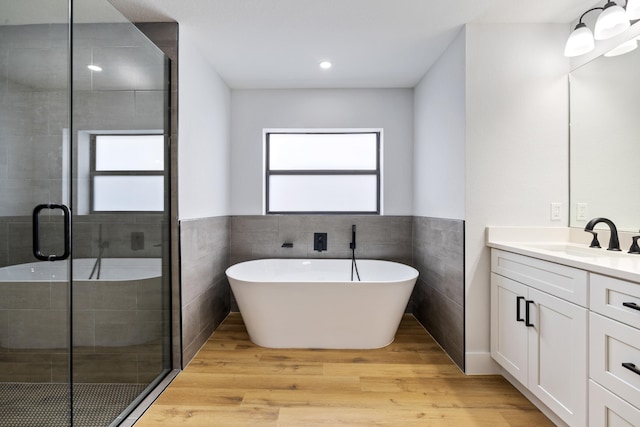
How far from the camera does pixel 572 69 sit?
2.20 meters

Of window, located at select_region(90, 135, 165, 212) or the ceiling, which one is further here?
the ceiling

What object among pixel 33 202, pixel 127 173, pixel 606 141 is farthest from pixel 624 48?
pixel 33 202

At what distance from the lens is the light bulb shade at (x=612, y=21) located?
171 centimetres

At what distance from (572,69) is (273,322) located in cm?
284

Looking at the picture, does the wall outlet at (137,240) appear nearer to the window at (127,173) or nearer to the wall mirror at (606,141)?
the window at (127,173)

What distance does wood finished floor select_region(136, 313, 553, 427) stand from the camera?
175 centimetres

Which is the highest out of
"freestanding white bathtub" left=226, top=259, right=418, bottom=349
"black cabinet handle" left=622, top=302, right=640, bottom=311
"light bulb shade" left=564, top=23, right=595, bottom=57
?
"light bulb shade" left=564, top=23, right=595, bottom=57

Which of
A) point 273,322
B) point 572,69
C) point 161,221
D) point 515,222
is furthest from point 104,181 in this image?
point 572,69

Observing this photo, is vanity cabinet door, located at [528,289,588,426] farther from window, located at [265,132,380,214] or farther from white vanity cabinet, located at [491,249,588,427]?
window, located at [265,132,380,214]

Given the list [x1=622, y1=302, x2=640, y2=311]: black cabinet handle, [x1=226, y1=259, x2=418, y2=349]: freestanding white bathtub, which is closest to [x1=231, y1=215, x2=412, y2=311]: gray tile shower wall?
[x1=226, y1=259, x2=418, y2=349]: freestanding white bathtub

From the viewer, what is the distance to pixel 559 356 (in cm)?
158

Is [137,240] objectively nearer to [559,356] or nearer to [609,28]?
[559,356]

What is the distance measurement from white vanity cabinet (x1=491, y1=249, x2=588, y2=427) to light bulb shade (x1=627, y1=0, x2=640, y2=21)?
1372mm

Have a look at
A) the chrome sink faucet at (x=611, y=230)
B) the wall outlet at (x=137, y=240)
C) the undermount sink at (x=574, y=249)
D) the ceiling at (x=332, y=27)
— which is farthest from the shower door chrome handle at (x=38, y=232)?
the chrome sink faucet at (x=611, y=230)
